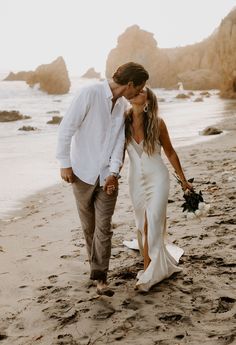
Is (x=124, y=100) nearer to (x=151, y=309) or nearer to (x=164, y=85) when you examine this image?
(x=151, y=309)

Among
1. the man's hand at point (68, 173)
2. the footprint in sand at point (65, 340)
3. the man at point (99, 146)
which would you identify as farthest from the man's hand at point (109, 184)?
the footprint in sand at point (65, 340)

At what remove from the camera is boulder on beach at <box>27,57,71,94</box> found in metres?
61.0

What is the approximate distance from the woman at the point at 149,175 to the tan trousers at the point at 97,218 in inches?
11.8

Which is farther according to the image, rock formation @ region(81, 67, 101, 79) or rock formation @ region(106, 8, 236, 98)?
rock formation @ region(81, 67, 101, 79)

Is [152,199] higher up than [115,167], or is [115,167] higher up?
[115,167]

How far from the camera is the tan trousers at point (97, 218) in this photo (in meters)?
3.63

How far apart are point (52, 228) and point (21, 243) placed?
2.01 ft

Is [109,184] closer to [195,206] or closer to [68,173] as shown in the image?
[68,173]

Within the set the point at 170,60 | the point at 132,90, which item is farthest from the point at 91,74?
the point at 132,90

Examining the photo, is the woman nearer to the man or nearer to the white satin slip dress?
the white satin slip dress

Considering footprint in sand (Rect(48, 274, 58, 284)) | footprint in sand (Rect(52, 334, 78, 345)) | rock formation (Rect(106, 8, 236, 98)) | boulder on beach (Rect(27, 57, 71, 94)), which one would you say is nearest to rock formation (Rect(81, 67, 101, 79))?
rock formation (Rect(106, 8, 236, 98))

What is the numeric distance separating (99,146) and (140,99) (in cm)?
54

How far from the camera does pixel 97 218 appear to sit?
3.67 m

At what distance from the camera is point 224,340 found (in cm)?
282
